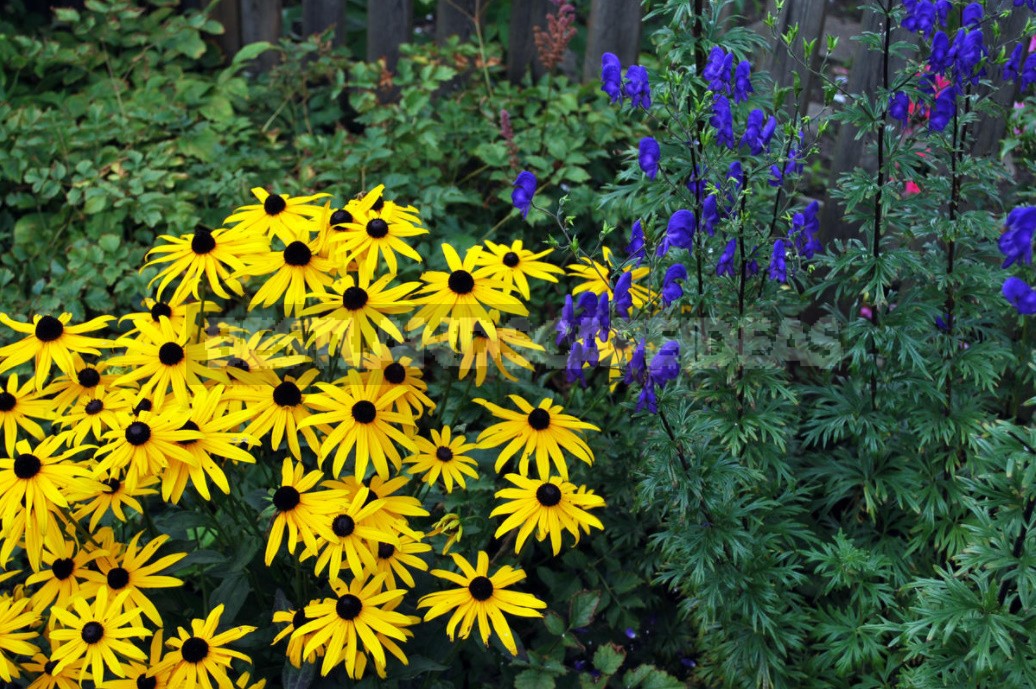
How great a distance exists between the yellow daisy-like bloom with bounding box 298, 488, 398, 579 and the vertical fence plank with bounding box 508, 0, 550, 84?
2.95 metres

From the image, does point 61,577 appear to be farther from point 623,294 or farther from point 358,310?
point 623,294

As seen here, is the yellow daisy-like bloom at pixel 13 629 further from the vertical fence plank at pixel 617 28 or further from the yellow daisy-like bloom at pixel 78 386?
the vertical fence plank at pixel 617 28

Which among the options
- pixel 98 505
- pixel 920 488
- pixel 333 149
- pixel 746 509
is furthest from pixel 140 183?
pixel 920 488

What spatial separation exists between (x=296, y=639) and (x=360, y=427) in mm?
429

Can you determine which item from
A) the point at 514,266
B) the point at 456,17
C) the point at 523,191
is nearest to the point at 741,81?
the point at 523,191

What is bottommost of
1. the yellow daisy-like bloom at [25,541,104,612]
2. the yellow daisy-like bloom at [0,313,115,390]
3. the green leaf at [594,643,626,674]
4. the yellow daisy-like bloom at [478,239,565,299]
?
the green leaf at [594,643,626,674]

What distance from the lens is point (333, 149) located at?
4.01 meters

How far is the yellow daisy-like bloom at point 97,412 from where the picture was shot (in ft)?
6.57

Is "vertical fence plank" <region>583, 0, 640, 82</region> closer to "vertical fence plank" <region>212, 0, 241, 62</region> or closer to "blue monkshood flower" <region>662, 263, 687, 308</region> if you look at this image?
"vertical fence plank" <region>212, 0, 241, 62</region>

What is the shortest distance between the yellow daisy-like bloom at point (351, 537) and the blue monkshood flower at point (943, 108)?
159cm

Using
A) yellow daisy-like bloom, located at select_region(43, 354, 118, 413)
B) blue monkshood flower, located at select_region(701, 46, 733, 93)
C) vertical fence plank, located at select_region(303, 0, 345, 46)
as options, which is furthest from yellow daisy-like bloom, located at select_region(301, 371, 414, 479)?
vertical fence plank, located at select_region(303, 0, 345, 46)

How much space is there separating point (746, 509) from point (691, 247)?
0.66 metres

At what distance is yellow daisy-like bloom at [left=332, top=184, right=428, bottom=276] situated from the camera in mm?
2035

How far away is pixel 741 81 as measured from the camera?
7.48ft
